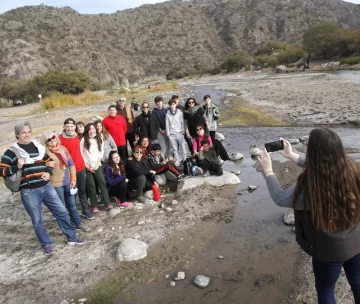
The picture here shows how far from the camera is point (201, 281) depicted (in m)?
4.04

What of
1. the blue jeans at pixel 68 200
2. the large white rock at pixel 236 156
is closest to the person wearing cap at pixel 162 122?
the large white rock at pixel 236 156

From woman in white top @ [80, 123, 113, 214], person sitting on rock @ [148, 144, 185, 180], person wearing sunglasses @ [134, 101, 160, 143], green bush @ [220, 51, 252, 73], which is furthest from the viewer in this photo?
green bush @ [220, 51, 252, 73]

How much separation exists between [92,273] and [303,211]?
326 cm

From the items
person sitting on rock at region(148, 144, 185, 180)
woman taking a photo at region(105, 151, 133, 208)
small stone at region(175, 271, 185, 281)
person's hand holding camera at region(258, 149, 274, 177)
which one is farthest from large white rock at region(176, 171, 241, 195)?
person's hand holding camera at region(258, 149, 274, 177)

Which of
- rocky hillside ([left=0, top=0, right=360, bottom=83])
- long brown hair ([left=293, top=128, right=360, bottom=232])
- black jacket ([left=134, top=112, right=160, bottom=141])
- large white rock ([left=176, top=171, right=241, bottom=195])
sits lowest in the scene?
large white rock ([left=176, top=171, right=241, bottom=195])

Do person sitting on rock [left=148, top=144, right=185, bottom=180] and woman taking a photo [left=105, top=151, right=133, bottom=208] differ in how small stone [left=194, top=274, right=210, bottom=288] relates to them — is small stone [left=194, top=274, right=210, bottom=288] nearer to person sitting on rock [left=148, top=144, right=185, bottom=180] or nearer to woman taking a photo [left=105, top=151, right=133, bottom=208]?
woman taking a photo [left=105, top=151, right=133, bottom=208]

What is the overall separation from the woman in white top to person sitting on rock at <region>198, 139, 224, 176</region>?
8.09ft

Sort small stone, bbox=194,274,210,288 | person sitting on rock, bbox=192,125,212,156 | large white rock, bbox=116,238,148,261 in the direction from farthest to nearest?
person sitting on rock, bbox=192,125,212,156
large white rock, bbox=116,238,148,261
small stone, bbox=194,274,210,288

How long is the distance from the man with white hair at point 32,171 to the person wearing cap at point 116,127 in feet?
9.46

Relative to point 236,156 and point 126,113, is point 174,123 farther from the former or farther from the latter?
point 236,156

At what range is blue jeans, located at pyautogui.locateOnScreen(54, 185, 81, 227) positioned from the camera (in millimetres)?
5117

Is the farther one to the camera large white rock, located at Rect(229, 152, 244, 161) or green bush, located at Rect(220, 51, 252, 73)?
green bush, located at Rect(220, 51, 252, 73)

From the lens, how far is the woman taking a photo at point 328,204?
6.84 ft

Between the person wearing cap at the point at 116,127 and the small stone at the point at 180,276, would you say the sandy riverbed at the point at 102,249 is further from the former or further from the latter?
the person wearing cap at the point at 116,127
